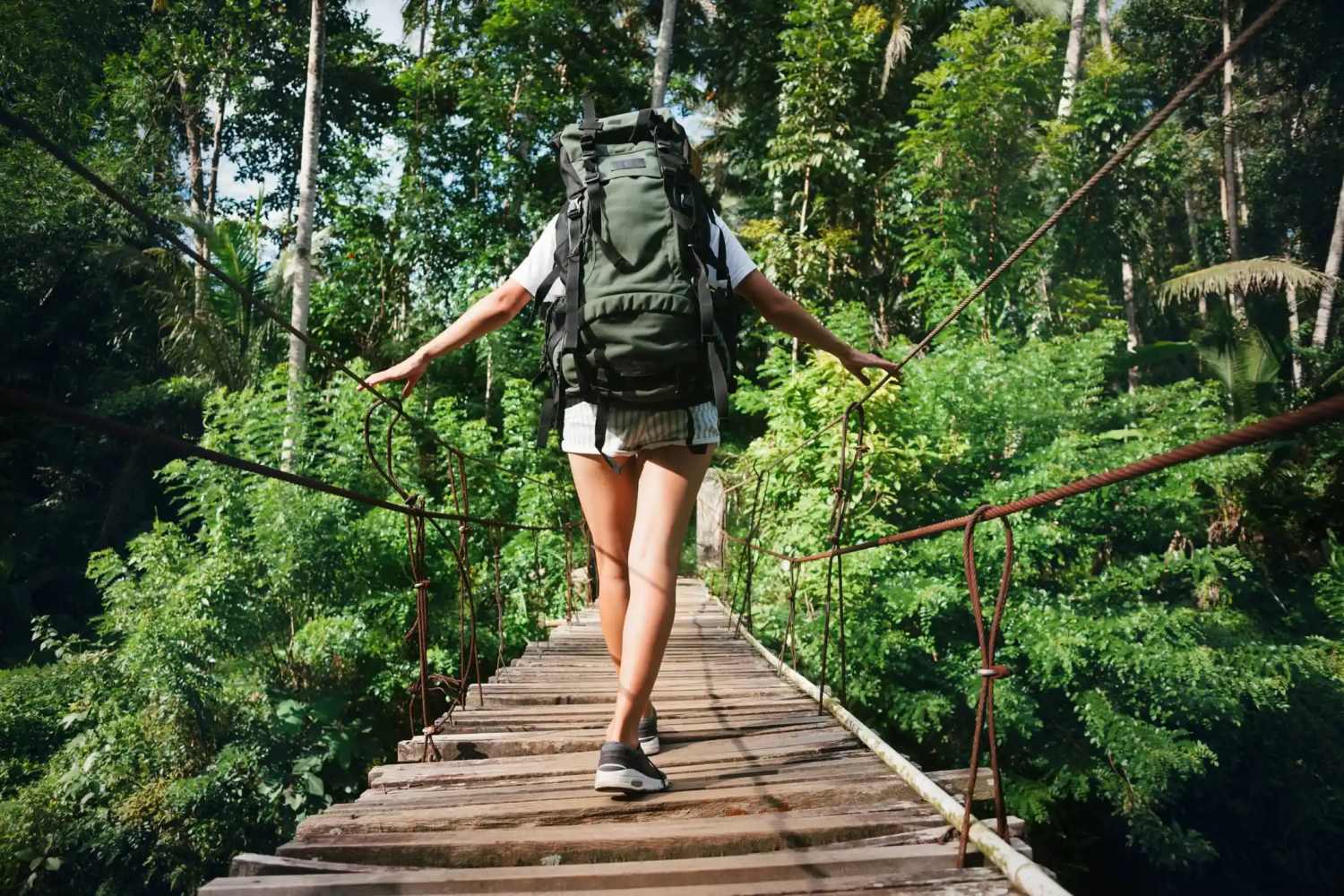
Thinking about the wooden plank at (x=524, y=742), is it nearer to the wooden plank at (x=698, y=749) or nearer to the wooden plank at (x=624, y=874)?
the wooden plank at (x=698, y=749)

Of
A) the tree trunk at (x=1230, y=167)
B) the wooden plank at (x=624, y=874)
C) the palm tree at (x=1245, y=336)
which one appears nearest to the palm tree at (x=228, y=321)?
the wooden plank at (x=624, y=874)

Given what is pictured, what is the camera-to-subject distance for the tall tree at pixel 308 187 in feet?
29.4

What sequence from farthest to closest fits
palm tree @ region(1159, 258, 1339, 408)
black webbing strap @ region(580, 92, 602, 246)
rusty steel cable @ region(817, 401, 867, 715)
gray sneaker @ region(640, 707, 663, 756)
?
palm tree @ region(1159, 258, 1339, 408) → rusty steel cable @ region(817, 401, 867, 715) → gray sneaker @ region(640, 707, 663, 756) → black webbing strap @ region(580, 92, 602, 246)

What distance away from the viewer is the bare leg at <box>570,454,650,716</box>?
5.46 ft

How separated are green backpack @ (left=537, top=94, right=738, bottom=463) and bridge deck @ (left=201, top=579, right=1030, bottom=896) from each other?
64cm

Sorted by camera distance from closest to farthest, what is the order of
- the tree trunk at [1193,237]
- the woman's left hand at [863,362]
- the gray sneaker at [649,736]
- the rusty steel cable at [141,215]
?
the rusty steel cable at [141,215] → the woman's left hand at [863,362] → the gray sneaker at [649,736] → the tree trunk at [1193,237]

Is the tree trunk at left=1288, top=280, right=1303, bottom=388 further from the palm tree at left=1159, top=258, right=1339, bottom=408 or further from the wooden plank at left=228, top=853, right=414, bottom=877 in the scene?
the wooden plank at left=228, top=853, right=414, bottom=877

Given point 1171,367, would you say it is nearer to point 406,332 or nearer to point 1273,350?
point 1273,350

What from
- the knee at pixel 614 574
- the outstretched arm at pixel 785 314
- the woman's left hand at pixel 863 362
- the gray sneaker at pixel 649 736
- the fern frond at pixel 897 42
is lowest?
the gray sneaker at pixel 649 736

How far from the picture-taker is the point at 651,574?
1.50 m

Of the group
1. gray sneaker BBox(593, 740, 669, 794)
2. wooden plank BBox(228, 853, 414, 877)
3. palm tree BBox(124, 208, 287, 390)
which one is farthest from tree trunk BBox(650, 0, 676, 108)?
wooden plank BBox(228, 853, 414, 877)

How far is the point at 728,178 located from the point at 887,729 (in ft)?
28.4

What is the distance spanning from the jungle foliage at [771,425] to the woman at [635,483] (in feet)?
14.0

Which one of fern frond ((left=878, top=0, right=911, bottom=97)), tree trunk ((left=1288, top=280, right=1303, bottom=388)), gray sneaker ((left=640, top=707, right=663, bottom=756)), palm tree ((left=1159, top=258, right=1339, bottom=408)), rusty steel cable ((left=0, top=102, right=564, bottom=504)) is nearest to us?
rusty steel cable ((left=0, top=102, right=564, bottom=504))
